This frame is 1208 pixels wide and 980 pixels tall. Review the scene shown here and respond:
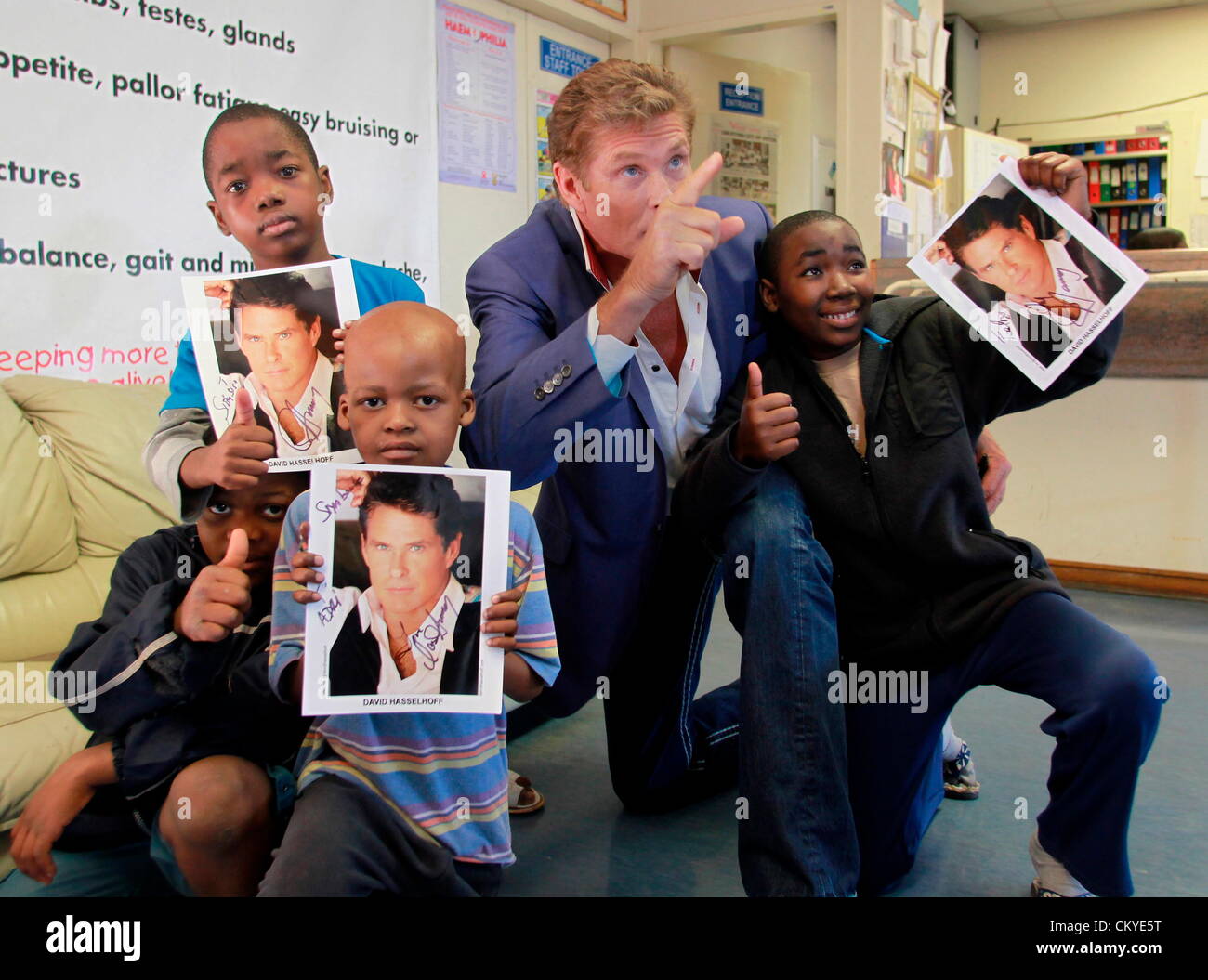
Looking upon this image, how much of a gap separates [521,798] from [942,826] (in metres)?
0.74

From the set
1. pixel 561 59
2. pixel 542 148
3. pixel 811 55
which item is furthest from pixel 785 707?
pixel 811 55

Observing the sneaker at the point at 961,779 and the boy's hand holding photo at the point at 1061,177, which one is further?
the sneaker at the point at 961,779

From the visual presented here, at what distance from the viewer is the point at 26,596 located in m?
1.80

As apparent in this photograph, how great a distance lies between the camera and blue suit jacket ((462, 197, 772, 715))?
1474 mm

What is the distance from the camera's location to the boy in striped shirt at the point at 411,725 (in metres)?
1.10

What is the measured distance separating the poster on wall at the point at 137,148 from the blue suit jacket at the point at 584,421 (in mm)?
932

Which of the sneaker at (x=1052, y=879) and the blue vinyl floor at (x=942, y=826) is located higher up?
the sneaker at (x=1052, y=879)

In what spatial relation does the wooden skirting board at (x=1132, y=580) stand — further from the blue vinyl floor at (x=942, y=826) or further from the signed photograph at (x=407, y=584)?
the signed photograph at (x=407, y=584)

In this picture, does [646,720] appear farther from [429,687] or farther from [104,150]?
[104,150]

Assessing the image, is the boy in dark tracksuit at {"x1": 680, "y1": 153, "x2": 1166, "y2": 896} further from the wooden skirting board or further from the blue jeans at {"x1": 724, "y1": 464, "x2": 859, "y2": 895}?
the wooden skirting board

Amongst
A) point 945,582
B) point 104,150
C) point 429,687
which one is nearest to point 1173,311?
point 945,582

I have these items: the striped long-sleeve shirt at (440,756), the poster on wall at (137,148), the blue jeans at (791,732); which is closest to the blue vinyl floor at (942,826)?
the blue jeans at (791,732)

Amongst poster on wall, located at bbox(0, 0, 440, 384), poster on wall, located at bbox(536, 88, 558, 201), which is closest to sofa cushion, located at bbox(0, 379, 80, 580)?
poster on wall, located at bbox(0, 0, 440, 384)

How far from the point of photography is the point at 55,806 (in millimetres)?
1136
